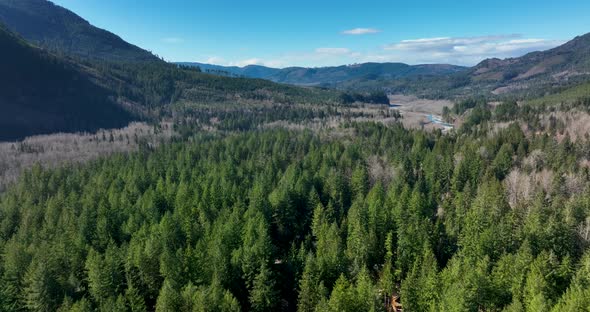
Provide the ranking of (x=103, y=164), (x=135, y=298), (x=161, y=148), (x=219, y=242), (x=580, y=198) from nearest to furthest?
(x=135, y=298)
(x=219, y=242)
(x=580, y=198)
(x=103, y=164)
(x=161, y=148)

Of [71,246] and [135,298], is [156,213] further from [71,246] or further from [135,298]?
[135,298]

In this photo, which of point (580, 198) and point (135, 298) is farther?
point (580, 198)

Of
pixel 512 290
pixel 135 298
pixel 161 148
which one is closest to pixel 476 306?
pixel 512 290

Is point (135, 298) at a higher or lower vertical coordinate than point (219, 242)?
lower

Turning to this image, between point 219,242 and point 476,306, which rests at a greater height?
point 219,242

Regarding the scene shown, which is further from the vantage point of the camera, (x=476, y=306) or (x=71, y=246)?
(x=71, y=246)

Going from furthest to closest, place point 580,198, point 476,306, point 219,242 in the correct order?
point 580,198
point 219,242
point 476,306

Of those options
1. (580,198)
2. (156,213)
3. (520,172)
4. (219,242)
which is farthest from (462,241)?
(156,213)

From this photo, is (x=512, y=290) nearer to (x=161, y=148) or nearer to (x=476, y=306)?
(x=476, y=306)

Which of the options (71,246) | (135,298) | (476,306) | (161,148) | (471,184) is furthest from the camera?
(161,148)
